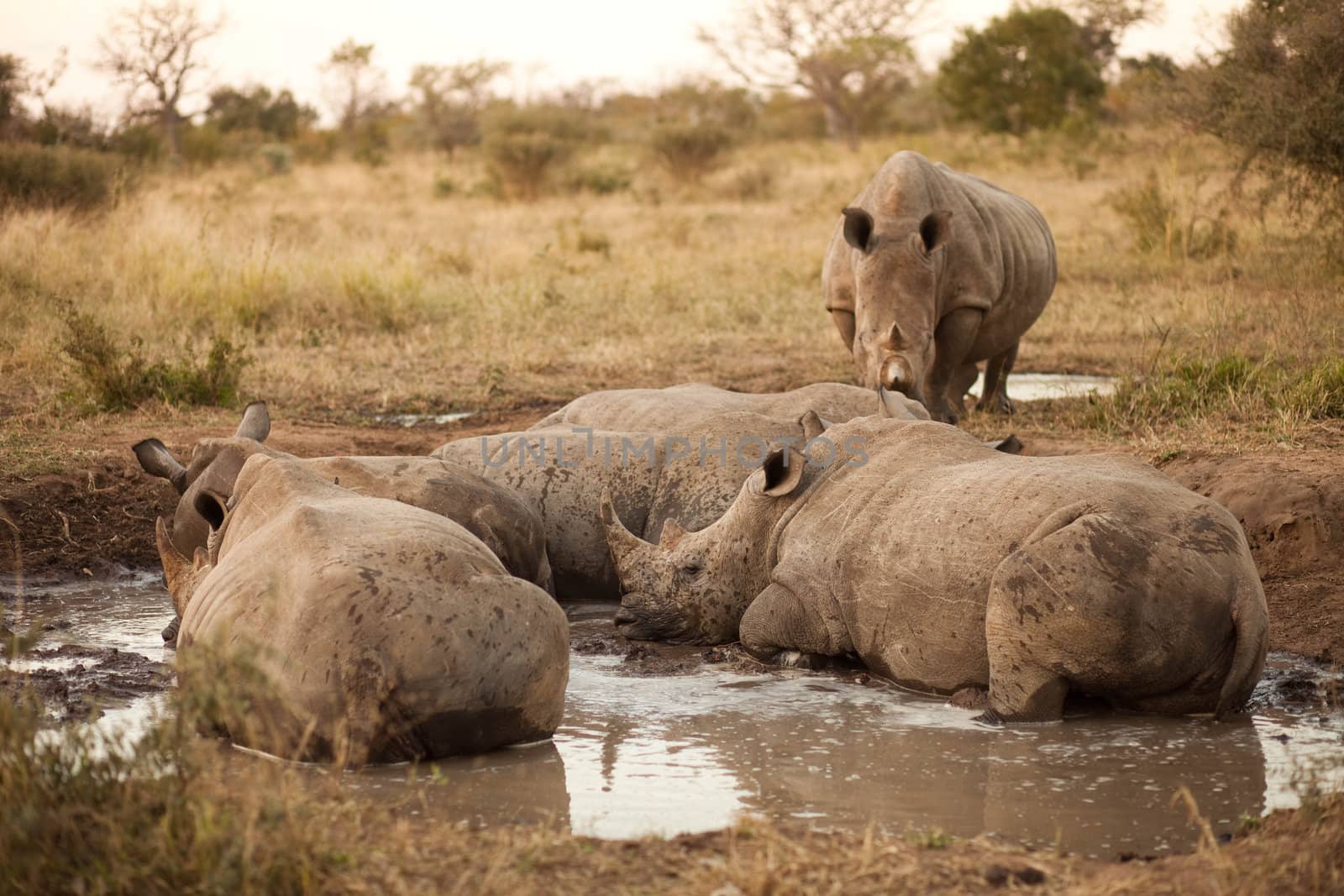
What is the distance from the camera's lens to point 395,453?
351 inches

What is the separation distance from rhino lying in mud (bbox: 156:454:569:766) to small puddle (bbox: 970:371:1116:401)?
621 cm

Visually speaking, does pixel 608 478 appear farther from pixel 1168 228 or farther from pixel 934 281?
pixel 1168 228

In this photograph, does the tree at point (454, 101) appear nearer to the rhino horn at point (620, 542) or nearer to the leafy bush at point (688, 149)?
the leafy bush at point (688, 149)

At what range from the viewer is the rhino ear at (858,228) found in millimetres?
8859

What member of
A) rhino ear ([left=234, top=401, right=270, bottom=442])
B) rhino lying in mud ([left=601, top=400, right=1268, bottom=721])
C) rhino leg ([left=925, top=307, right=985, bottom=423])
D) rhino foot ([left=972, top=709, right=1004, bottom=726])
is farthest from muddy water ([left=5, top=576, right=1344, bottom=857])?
rhino leg ([left=925, top=307, right=985, bottom=423])

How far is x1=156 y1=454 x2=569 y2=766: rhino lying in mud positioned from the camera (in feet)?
15.0

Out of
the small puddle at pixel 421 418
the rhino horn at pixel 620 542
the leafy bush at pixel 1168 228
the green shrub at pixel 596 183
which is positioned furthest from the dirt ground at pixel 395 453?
the green shrub at pixel 596 183

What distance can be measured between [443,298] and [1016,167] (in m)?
16.4

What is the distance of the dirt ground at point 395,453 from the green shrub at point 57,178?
25.3 ft

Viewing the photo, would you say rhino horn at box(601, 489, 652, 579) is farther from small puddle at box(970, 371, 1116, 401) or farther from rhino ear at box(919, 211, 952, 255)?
small puddle at box(970, 371, 1116, 401)

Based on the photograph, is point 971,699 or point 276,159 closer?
point 971,699

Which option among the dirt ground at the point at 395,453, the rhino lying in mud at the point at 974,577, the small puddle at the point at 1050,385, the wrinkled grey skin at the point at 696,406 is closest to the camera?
the rhino lying in mud at the point at 974,577

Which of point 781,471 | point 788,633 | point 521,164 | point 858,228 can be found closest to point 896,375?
point 858,228

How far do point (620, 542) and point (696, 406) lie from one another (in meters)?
1.30
